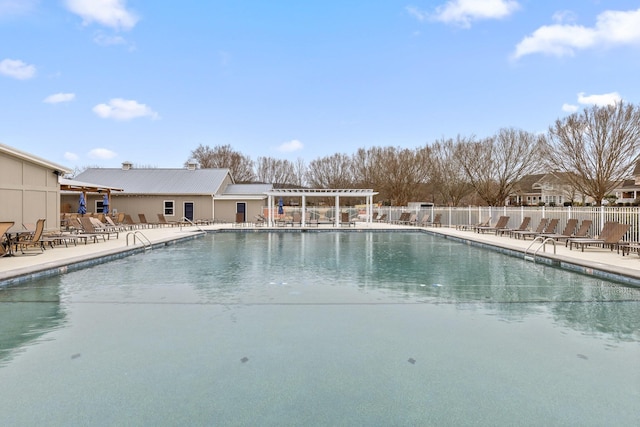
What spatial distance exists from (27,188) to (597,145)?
2858cm

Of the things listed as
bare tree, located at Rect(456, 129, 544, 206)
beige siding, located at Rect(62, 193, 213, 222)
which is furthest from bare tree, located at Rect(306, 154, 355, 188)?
beige siding, located at Rect(62, 193, 213, 222)

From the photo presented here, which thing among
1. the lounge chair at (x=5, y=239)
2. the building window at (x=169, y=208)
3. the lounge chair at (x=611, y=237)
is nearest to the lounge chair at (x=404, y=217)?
the lounge chair at (x=611, y=237)

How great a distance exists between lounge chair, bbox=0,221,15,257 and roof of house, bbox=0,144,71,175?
263 cm

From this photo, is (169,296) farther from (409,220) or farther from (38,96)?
(409,220)

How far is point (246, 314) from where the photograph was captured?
18.5 feet

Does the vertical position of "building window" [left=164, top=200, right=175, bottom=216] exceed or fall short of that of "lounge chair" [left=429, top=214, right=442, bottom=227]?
it exceeds it

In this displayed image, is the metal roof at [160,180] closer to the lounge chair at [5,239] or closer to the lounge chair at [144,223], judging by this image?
the lounge chair at [144,223]

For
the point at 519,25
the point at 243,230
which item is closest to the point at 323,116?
the point at 243,230

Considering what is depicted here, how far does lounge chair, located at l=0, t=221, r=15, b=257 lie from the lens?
32.7 feet

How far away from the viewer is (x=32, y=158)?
1316 centimetres

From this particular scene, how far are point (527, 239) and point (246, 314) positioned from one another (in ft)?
43.2

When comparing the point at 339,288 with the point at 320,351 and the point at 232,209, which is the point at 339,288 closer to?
the point at 320,351

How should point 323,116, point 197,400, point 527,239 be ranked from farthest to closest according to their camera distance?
1. point 323,116
2. point 527,239
3. point 197,400

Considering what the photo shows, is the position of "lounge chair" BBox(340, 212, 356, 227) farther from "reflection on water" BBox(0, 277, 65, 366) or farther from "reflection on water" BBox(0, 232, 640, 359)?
"reflection on water" BBox(0, 277, 65, 366)
